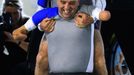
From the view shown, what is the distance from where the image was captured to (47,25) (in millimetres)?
1082

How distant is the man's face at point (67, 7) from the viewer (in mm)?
1071

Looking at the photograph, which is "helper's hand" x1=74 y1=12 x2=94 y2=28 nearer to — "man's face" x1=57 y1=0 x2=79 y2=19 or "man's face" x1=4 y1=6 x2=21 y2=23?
"man's face" x1=57 y1=0 x2=79 y2=19

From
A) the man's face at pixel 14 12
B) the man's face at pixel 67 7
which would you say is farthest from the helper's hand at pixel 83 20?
the man's face at pixel 14 12

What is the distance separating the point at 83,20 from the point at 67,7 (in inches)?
2.6

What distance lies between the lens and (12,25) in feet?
5.08

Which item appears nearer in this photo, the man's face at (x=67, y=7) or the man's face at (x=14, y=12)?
the man's face at (x=67, y=7)

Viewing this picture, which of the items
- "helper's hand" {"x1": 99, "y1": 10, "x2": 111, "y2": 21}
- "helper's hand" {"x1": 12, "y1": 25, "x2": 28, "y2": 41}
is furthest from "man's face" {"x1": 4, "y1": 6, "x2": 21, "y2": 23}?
"helper's hand" {"x1": 99, "y1": 10, "x2": 111, "y2": 21}

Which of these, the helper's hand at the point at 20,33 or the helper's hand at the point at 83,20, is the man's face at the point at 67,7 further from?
the helper's hand at the point at 20,33

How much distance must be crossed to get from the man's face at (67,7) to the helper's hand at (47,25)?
45mm

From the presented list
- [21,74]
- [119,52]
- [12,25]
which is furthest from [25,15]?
[119,52]

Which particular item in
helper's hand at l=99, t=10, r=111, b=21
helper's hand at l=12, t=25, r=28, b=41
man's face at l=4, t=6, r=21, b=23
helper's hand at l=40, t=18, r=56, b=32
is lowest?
man's face at l=4, t=6, r=21, b=23

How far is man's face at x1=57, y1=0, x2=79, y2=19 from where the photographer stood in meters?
1.07

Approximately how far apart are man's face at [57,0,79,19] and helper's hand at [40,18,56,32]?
4 centimetres

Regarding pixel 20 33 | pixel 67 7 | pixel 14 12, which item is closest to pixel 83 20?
pixel 67 7
